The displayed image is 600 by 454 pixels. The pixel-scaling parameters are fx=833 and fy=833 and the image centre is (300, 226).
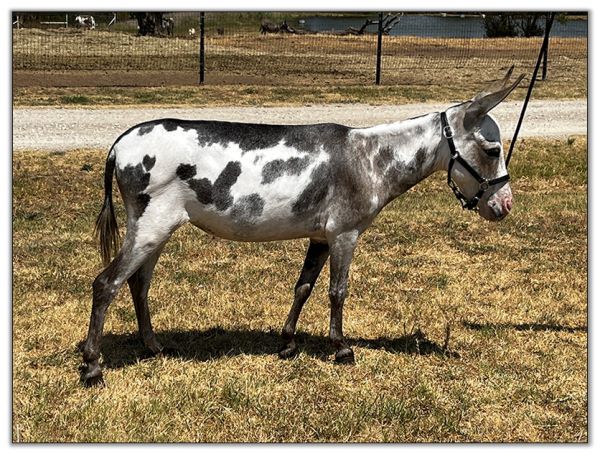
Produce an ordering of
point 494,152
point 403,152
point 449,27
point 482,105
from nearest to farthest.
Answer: point 482,105
point 494,152
point 403,152
point 449,27

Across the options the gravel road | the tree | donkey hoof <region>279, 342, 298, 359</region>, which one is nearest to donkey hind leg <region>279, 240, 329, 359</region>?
donkey hoof <region>279, 342, 298, 359</region>

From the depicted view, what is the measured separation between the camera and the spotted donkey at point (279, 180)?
556 centimetres

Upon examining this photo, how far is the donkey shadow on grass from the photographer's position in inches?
249

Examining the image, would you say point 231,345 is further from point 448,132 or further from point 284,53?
point 284,53

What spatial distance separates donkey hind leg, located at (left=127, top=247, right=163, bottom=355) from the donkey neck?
167 centimetres

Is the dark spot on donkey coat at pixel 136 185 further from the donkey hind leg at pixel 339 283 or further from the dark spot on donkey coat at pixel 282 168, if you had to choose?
the donkey hind leg at pixel 339 283

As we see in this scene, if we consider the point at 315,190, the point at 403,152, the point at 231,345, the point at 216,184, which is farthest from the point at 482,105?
the point at 231,345

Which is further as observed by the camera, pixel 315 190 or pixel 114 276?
pixel 315 190

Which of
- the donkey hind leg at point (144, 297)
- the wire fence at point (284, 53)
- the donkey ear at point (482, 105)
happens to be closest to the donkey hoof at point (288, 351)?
the donkey hind leg at point (144, 297)

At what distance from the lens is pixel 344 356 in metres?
6.21

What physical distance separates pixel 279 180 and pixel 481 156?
4.73 ft

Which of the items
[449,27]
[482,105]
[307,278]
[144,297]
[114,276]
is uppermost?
[449,27]

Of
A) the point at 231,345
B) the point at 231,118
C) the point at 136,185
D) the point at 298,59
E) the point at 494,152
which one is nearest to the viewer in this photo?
the point at 136,185

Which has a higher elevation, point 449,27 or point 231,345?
point 449,27
